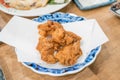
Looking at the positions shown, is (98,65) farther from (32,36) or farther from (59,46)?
(32,36)

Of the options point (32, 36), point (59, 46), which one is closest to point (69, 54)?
point (59, 46)

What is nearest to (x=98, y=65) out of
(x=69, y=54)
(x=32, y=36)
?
(x=69, y=54)

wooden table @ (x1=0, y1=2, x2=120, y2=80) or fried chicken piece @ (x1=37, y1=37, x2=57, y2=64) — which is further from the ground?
fried chicken piece @ (x1=37, y1=37, x2=57, y2=64)

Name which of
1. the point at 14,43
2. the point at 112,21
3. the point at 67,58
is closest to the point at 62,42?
the point at 67,58

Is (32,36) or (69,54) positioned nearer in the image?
(69,54)
